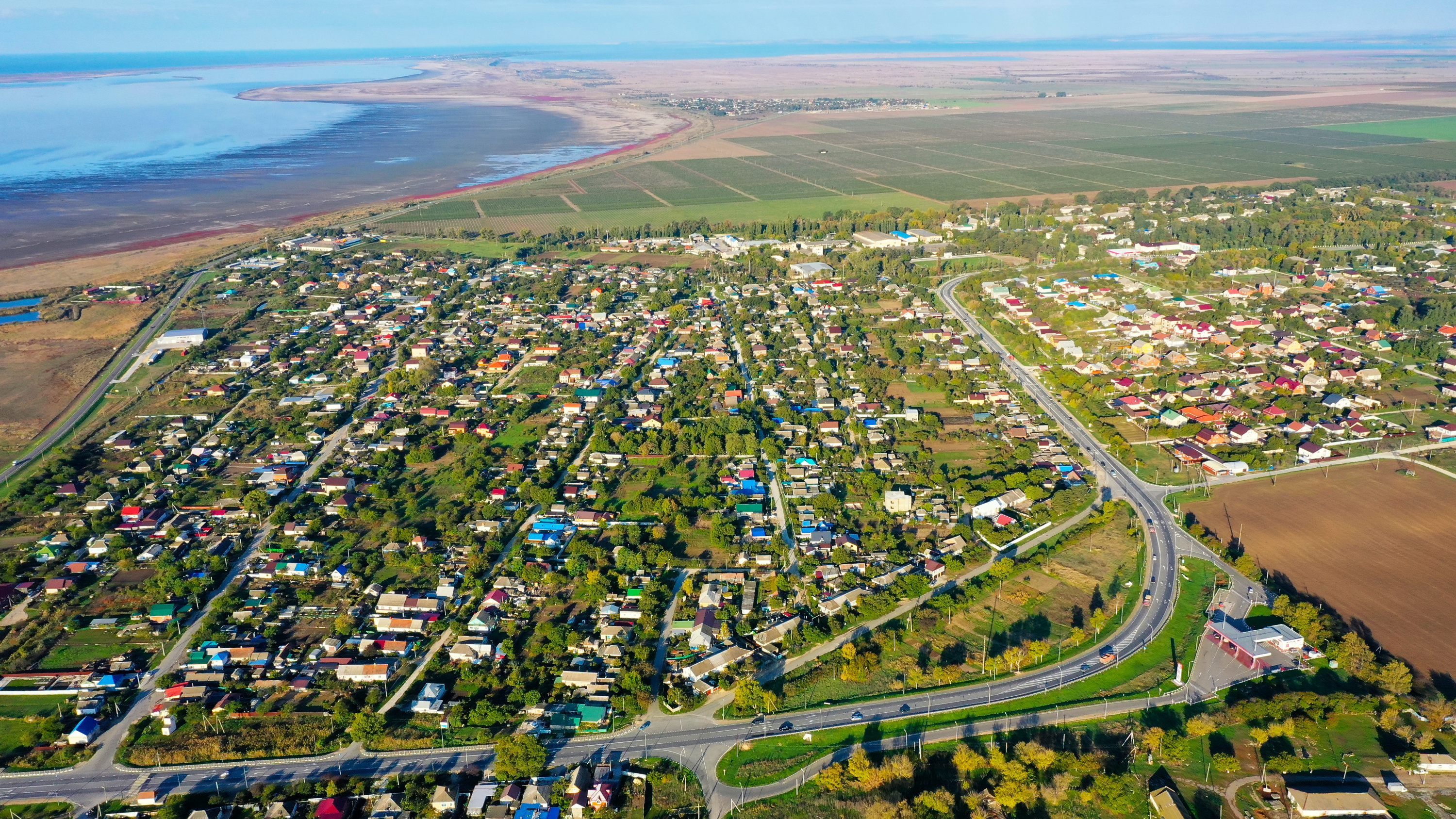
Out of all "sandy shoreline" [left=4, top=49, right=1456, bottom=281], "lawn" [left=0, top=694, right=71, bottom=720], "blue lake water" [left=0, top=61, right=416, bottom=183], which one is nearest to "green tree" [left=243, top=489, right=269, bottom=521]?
"lawn" [left=0, top=694, right=71, bottom=720]

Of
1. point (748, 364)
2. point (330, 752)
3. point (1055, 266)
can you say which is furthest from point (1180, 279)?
point (330, 752)

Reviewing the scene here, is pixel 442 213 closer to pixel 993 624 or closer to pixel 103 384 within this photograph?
pixel 103 384

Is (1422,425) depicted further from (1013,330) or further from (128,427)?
(128,427)

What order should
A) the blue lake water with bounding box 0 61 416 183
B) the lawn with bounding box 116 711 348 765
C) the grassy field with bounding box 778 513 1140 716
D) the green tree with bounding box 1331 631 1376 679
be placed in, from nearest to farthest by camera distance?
the lawn with bounding box 116 711 348 765 → the green tree with bounding box 1331 631 1376 679 → the grassy field with bounding box 778 513 1140 716 → the blue lake water with bounding box 0 61 416 183

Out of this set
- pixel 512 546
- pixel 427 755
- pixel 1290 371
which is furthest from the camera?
pixel 1290 371

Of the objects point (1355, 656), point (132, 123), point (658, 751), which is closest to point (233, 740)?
point (658, 751)

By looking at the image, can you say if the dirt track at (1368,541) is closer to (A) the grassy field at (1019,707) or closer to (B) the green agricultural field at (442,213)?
(A) the grassy field at (1019,707)

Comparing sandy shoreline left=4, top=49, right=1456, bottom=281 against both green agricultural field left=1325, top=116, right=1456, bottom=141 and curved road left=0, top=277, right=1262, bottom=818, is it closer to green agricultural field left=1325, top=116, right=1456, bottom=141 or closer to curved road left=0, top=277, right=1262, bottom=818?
green agricultural field left=1325, top=116, right=1456, bottom=141
